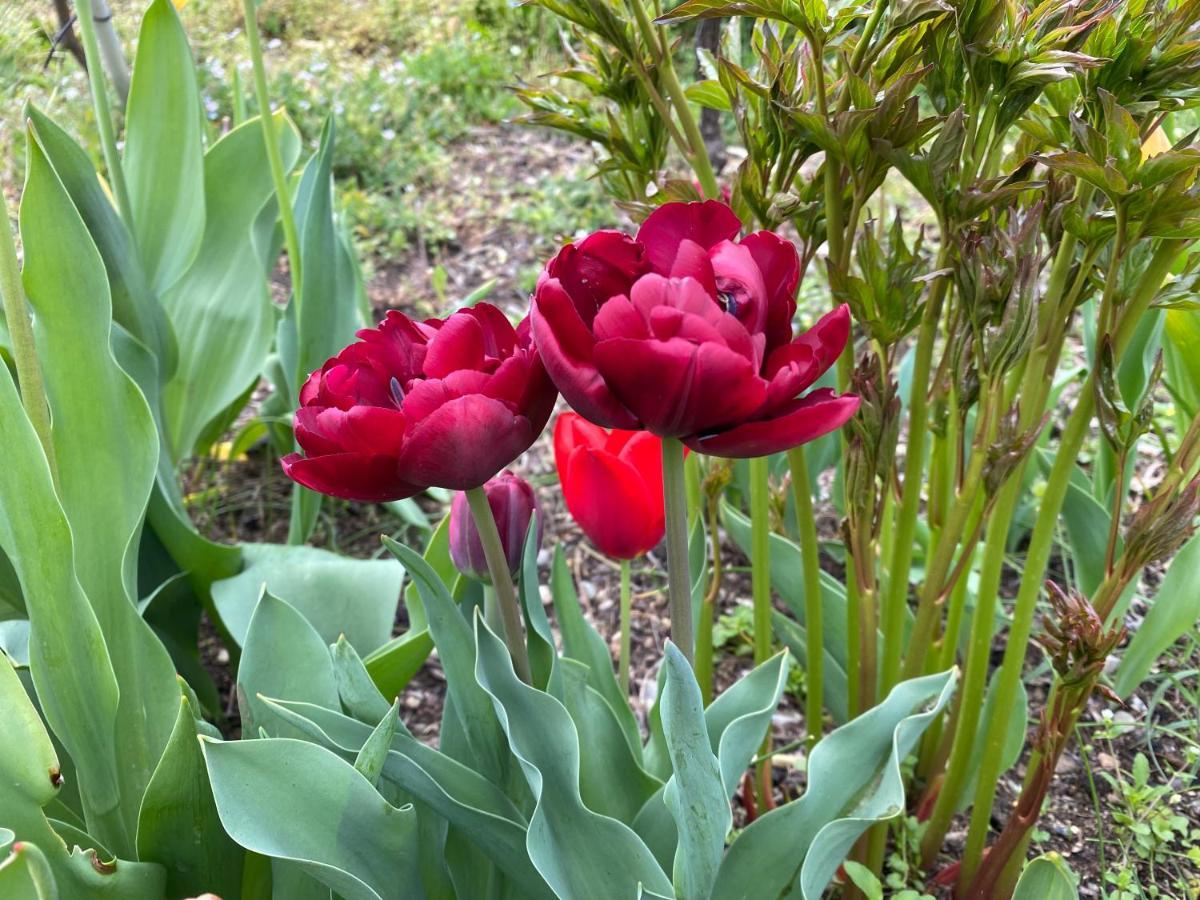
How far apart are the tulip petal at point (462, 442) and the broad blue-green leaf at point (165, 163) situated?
44.0 inches

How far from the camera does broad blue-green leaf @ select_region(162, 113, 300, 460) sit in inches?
68.1

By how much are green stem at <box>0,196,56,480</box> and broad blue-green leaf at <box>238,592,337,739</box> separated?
232mm

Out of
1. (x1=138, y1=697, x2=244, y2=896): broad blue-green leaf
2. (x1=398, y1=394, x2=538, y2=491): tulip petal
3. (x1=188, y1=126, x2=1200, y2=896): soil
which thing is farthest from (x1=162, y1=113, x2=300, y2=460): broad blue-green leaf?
(x1=398, y1=394, x2=538, y2=491): tulip petal

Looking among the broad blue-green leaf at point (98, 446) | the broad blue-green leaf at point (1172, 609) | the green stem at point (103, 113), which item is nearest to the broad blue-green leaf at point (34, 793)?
the broad blue-green leaf at point (98, 446)

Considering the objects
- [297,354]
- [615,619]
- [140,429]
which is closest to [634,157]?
[140,429]

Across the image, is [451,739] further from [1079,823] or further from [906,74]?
[1079,823]

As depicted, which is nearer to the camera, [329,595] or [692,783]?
[692,783]

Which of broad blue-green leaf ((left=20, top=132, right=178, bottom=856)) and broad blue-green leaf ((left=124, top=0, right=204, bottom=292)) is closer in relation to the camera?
broad blue-green leaf ((left=20, top=132, right=178, bottom=856))

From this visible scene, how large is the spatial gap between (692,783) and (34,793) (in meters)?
0.50

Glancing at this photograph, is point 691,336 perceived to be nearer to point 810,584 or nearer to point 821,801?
point 821,801

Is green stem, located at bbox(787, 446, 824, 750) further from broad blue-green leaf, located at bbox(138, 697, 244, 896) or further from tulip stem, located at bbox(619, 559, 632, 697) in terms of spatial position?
broad blue-green leaf, located at bbox(138, 697, 244, 896)

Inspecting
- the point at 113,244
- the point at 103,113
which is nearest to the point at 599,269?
the point at 113,244

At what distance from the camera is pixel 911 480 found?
100cm

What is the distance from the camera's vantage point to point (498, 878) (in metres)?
0.95
